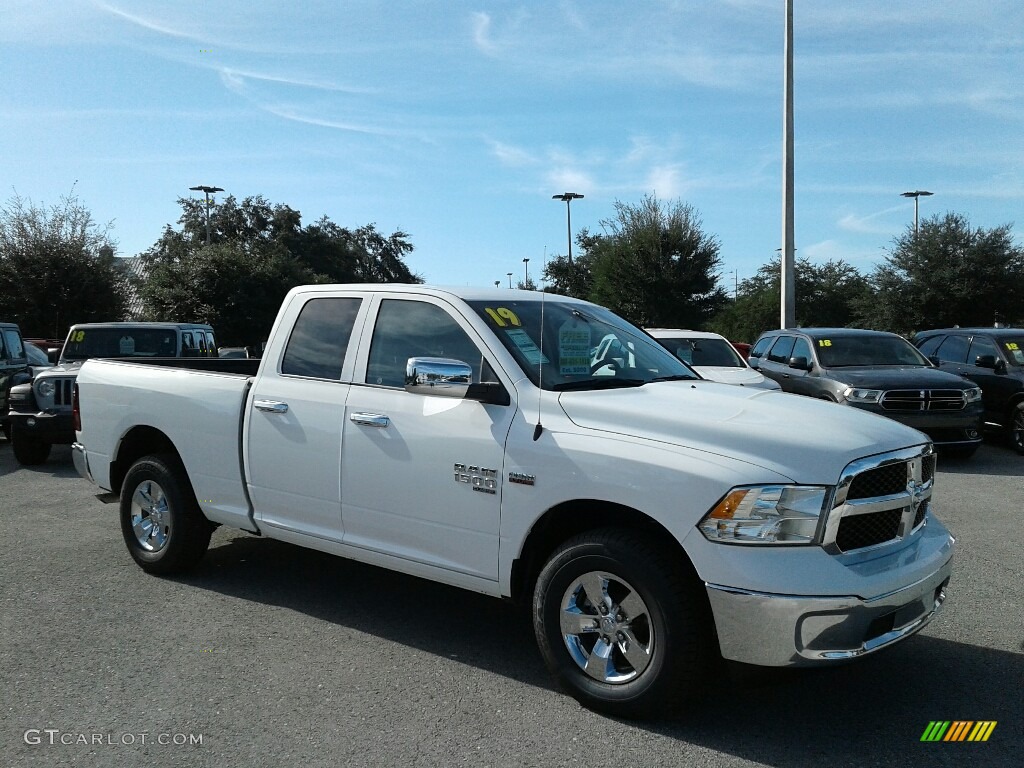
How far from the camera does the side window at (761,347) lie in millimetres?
14766

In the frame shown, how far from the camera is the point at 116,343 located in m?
12.7

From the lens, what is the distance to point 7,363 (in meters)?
13.4

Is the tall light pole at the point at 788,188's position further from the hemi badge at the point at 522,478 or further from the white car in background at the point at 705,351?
the hemi badge at the point at 522,478

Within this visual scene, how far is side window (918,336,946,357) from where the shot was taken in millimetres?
14117

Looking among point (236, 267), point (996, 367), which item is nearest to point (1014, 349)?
point (996, 367)

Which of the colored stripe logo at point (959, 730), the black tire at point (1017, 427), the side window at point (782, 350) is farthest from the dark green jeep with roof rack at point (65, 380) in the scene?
the black tire at point (1017, 427)

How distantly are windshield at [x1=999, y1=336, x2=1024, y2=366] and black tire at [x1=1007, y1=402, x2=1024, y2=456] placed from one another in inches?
26.8

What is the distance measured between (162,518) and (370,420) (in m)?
2.15

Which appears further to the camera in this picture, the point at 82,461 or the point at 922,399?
the point at 922,399

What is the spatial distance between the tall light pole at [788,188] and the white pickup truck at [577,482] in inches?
666

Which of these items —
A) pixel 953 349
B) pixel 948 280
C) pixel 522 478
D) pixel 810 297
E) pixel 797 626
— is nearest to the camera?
pixel 797 626

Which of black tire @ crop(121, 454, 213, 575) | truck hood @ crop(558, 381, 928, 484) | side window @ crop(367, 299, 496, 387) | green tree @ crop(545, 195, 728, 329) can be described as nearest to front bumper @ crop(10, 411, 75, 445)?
black tire @ crop(121, 454, 213, 575)

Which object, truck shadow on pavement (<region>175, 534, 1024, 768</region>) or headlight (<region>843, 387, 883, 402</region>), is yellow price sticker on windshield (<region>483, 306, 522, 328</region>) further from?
headlight (<region>843, 387, 883, 402</region>)

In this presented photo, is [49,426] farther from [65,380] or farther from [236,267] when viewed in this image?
[236,267]
